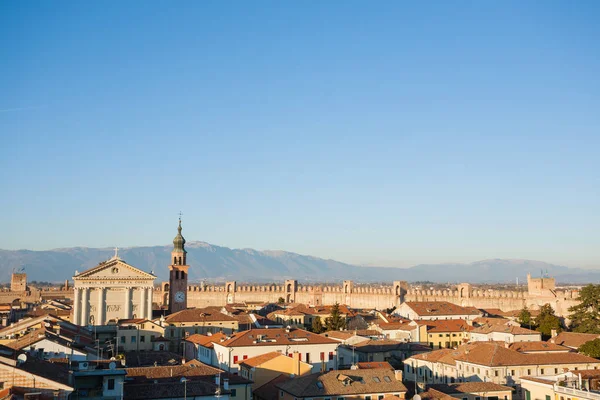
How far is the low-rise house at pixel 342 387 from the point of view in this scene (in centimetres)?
3155

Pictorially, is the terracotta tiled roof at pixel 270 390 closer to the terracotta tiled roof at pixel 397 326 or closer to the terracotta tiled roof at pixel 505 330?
the terracotta tiled roof at pixel 505 330

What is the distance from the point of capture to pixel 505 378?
39.8 meters

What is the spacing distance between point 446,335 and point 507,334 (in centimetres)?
734

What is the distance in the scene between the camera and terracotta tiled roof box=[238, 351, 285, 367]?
127ft

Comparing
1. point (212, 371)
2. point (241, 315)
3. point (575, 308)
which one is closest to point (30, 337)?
point (212, 371)

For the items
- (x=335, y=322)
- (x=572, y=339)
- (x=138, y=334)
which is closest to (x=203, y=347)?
(x=138, y=334)

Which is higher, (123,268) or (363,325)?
(123,268)

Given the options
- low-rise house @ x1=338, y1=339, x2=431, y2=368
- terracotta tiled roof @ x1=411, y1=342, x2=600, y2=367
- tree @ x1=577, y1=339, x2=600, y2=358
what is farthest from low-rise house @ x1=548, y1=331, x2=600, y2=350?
low-rise house @ x1=338, y1=339, x2=431, y2=368

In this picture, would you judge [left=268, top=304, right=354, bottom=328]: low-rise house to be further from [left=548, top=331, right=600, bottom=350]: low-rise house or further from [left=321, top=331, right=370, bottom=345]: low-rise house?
[left=548, top=331, right=600, bottom=350]: low-rise house

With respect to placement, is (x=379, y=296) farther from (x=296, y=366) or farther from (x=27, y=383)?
(x=27, y=383)

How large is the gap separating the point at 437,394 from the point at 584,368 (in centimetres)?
1382

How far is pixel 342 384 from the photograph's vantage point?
32.4 metres

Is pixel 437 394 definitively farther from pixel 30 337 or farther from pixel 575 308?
pixel 575 308

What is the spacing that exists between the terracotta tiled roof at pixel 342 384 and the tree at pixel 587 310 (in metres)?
28.6
